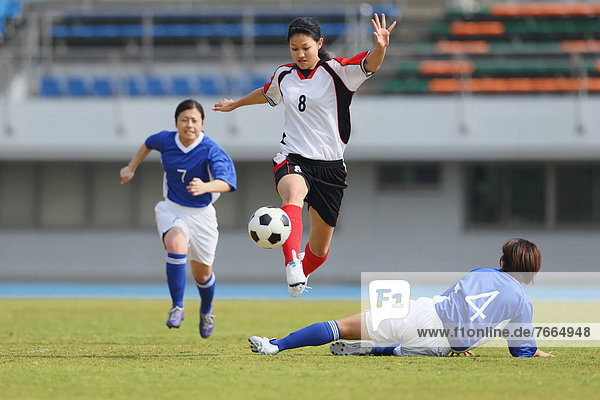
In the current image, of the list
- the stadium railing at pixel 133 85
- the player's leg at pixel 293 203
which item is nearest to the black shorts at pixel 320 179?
the player's leg at pixel 293 203

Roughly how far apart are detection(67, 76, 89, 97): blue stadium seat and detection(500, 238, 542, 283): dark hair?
18665 millimetres

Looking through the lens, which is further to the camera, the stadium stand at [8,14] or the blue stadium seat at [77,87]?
the stadium stand at [8,14]

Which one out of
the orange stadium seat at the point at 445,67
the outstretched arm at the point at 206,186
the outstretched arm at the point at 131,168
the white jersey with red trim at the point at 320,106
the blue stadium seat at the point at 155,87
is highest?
the orange stadium seat at the point at 445,67

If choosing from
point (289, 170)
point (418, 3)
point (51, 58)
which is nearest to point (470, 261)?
point (418, 3)

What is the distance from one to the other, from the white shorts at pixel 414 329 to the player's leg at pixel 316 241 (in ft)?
3.98

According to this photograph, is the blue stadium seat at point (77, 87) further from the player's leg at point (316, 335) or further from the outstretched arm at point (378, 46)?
the player's leg at point (316, 335)

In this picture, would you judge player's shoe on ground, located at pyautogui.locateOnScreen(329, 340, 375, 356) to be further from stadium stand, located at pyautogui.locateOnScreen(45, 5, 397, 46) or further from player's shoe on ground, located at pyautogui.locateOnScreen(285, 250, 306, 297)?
stadium stand, located at pyautogui.locateOnScreen(45, 5, 397, 46)

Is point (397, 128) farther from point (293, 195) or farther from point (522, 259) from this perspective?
point (522, 259)

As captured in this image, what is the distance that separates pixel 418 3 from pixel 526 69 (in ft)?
19.8

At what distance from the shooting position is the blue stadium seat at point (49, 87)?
74.4 feet

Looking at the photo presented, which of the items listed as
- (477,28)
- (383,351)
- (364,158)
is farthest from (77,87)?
(383,351)

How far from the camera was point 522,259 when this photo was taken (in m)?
5.88

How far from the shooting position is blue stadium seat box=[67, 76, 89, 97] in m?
22.9

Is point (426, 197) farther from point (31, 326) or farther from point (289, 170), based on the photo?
point (289, 170)
